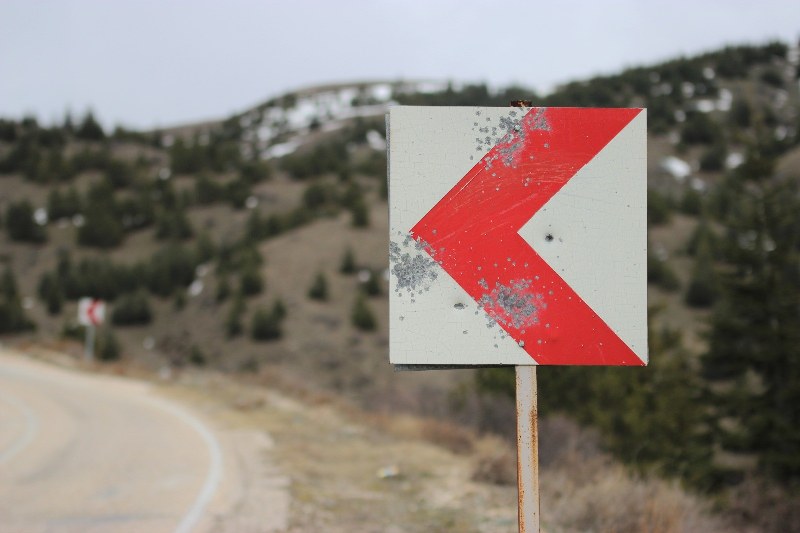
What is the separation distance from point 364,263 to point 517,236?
55140 millimetres

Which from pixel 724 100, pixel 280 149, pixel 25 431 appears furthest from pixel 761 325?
pixel 280 149

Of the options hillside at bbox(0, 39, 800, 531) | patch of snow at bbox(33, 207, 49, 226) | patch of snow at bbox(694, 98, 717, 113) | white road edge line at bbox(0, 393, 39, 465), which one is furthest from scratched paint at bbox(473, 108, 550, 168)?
patch of snow at bbox(694, 98, 717, 113)

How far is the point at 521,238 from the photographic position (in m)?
2.86

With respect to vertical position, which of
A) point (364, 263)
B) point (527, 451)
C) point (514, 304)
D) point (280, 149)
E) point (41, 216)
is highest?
point (280, 149)

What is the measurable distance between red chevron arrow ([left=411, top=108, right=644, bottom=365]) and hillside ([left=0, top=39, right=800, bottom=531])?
5.78m

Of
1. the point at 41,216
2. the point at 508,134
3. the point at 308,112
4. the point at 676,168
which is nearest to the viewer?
the point at 508,134

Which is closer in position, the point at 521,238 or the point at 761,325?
the point at 521,238

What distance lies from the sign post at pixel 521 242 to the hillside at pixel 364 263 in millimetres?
5800

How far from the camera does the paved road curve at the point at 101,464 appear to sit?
6328 millimetres

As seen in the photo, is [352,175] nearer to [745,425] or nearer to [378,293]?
[378,293]

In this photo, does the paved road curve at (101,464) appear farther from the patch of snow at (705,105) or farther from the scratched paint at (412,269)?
the patch of snow at (705,105)

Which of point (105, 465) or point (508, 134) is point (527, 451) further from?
point (105, 465)

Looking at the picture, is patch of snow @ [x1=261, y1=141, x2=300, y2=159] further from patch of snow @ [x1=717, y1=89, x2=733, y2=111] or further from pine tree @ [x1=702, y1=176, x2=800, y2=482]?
pine tree @ [x1=702, y1=176, x2=800, y2=482]

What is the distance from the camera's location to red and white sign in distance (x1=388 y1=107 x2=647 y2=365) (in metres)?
2.79
